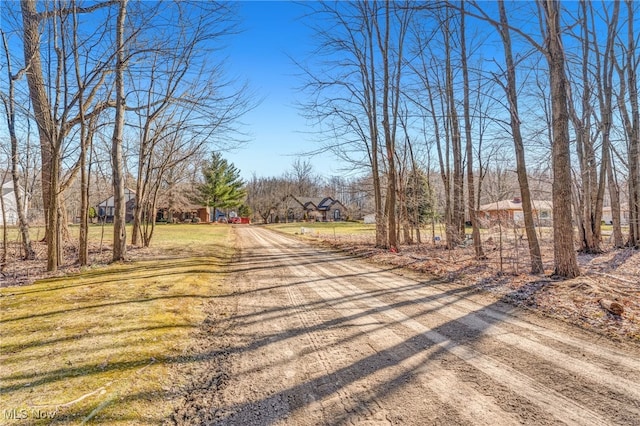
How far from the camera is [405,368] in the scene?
2.83m

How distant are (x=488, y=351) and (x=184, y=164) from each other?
17.6m

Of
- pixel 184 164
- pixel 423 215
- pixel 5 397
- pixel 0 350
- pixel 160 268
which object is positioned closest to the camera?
pixel 5 397

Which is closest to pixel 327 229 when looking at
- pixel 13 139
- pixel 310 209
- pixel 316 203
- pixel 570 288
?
pixel 310 209

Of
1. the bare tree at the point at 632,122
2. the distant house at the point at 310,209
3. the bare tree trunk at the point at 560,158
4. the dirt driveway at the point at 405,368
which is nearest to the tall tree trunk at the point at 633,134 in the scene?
the bare tree at the point at 632,122

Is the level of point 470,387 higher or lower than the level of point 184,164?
lower

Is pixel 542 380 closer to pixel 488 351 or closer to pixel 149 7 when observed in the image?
pixel 488 351

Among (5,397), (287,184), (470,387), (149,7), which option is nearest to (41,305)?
(5,397)

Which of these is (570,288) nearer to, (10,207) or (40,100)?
(40,100)

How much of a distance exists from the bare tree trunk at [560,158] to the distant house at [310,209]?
50.4 m

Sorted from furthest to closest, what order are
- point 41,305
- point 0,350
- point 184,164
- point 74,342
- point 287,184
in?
1. point 287,184
2. point 184,164
3. point 41,305
4. point 74,342
5. point 0,350

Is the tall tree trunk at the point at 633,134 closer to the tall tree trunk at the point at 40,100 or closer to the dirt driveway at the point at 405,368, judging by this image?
the dirt driveway at the point at 405,368

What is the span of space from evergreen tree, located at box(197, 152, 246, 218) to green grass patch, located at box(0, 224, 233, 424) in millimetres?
39399

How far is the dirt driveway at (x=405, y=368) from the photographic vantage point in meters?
2.21

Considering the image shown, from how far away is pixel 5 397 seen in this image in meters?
2.30
